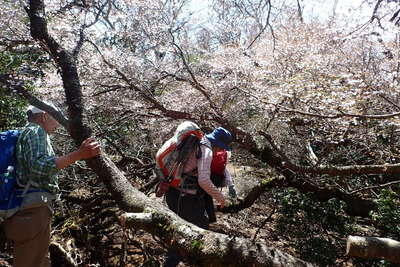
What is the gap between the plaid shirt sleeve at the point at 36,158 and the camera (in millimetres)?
2068

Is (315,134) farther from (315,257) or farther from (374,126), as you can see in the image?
(315,257)

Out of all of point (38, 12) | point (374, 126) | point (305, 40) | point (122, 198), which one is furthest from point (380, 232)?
point (38, 12)

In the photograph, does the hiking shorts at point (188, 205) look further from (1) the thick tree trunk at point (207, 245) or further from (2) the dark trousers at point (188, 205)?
(1) the thick tree trunk at point (207, 245)

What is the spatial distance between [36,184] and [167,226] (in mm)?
954

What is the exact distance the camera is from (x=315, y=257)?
418 centimetres

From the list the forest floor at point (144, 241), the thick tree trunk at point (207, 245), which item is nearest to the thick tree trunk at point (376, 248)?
the thick tree trunk at point (207, 245)

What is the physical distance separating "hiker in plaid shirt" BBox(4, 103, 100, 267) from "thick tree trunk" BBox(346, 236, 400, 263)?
165cm

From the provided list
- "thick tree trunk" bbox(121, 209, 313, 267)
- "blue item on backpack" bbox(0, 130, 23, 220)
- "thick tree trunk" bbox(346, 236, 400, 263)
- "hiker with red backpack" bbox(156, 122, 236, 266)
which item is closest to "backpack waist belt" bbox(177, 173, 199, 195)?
"hiker with red backpack" bbox(156, 122, 236, 266)

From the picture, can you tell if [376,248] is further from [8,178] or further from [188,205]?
[8,178]

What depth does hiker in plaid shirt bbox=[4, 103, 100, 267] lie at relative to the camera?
82.0 inches

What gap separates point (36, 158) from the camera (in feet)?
6.80

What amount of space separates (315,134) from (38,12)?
4256 millimetres

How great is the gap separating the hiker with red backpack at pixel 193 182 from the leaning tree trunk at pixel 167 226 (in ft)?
1.33

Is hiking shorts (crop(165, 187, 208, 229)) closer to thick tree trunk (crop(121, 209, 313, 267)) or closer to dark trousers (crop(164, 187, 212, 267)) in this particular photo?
dark trousers (crop(164, 187, 212, 267))
